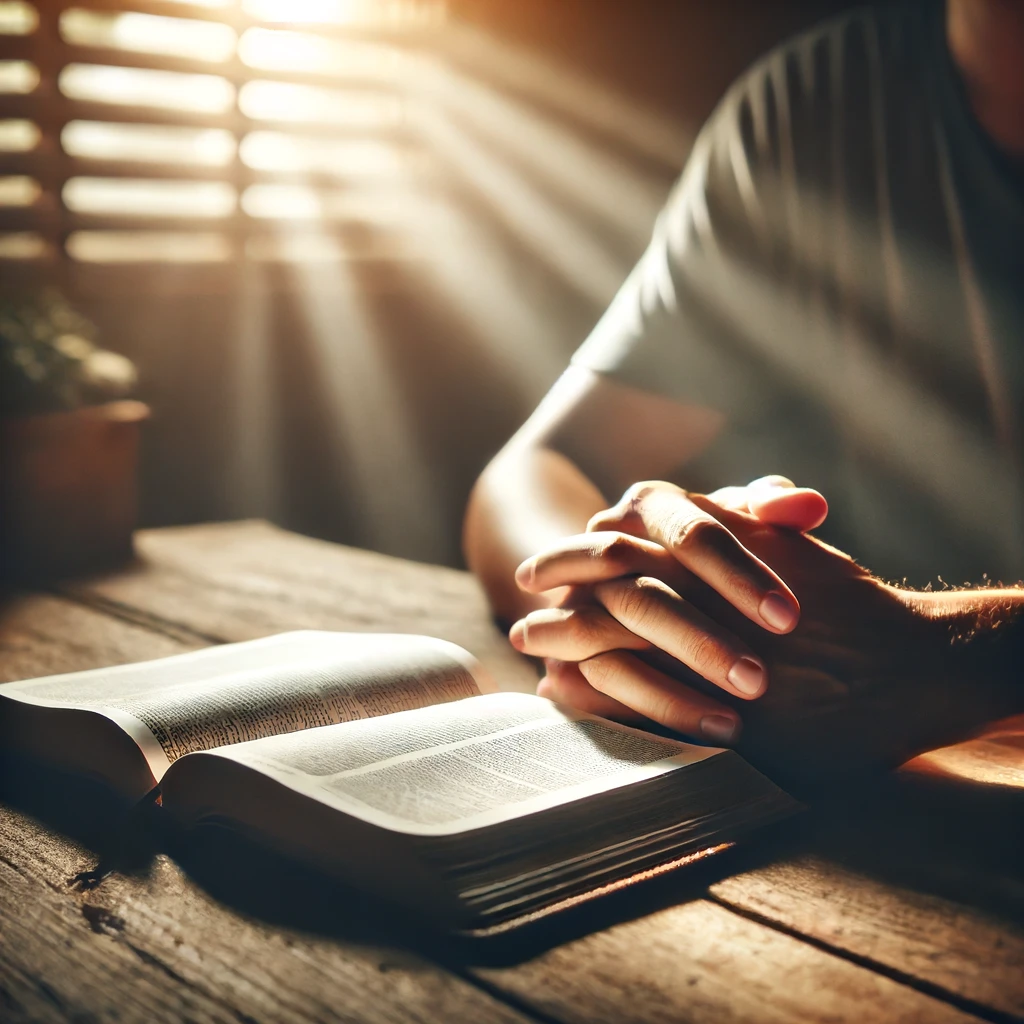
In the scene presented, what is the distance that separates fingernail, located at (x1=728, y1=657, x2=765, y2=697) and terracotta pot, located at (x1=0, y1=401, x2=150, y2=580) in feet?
3.07

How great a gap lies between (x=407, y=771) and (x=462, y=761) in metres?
0.03

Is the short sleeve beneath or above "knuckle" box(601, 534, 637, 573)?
above

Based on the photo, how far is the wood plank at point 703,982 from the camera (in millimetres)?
410

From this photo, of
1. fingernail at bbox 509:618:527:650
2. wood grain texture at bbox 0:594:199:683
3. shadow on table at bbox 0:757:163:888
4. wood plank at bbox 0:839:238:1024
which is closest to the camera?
wood plank at bbox 0:839:238:1024

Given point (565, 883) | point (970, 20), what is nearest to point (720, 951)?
point (565, 883)

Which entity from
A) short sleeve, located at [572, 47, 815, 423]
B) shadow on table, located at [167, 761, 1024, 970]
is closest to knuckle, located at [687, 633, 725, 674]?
shadow on table, located at [167, 761, 1024, 970]

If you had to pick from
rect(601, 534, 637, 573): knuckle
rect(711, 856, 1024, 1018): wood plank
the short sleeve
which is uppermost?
the short sleeve

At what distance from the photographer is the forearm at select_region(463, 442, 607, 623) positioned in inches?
40.6

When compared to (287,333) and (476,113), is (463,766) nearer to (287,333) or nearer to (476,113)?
(287,333)

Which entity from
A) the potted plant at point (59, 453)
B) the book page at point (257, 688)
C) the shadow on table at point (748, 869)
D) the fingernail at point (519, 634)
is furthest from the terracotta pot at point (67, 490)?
the shadow on table at point (748, 869)

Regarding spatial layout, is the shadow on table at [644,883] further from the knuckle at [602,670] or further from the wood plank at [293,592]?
the wood plank at [293,592]

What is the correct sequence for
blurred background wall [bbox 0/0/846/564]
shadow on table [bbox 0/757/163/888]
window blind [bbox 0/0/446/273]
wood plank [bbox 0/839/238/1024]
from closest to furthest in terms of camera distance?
wood plank [bbox 0/839/238/1024], shadow on table [bbox 0/757/163/888], window blind [bbox 0/0/446/273], blurred background wall [bbox 0/0/846/564]

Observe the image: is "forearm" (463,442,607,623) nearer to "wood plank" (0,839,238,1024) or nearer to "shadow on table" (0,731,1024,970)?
"shadow on table" (0,731,1024,970)

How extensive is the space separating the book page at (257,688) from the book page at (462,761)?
0.06 m
